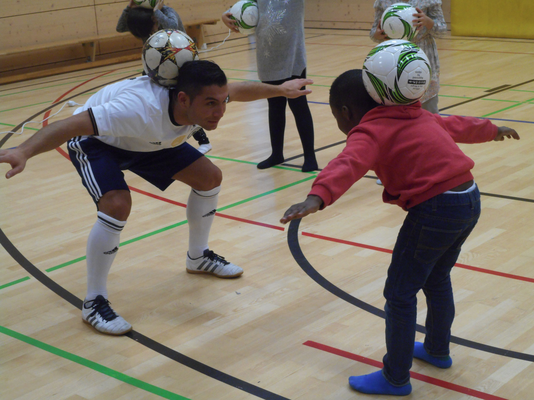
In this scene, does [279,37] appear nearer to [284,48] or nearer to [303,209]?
[284,48]

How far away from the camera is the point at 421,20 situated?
13.1 feet

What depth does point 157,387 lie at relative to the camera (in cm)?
240

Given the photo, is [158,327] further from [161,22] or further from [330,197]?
[161,22]

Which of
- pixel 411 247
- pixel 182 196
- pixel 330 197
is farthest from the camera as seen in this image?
pixel 182 196

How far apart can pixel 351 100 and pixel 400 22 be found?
6.49ft

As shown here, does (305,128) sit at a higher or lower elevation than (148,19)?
lower

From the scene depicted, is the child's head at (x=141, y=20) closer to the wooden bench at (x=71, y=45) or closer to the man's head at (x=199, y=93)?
the man's head at (x=199, y=93)

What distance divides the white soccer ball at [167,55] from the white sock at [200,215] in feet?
2.14

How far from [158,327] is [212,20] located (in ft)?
33.8

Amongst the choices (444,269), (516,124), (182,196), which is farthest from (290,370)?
(516,124)

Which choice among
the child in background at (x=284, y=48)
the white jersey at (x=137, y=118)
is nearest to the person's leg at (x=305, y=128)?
the child in background at (x=284, y=48)

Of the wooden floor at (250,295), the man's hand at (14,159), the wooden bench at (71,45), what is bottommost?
the wooden floor at (250,295)

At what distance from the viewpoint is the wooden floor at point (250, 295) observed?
243 cm

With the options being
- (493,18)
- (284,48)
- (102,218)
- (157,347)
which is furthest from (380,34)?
(493,18)
